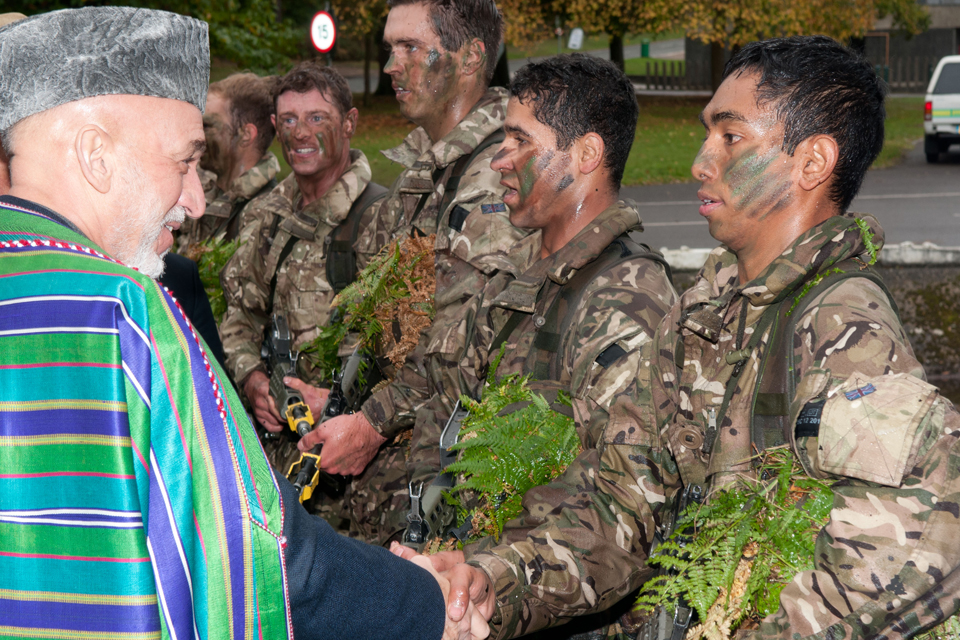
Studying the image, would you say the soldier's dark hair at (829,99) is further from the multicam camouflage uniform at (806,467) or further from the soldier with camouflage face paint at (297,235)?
the soldier with camouflage face paint at (297,235)

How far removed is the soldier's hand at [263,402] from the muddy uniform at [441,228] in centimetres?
66

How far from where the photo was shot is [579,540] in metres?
2.61

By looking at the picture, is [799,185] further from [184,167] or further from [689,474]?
[184,167]

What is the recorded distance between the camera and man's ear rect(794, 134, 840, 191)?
253 cm

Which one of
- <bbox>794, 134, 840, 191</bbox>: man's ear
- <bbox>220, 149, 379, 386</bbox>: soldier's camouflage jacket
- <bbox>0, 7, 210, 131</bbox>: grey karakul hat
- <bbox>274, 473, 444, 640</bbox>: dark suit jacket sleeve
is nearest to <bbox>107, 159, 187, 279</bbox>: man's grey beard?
<bbox>0, 7, 210, 131</bbox>: grey karakul hat

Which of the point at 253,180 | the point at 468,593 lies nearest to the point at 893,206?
the point at 253,180

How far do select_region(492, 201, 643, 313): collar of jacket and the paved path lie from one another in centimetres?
922

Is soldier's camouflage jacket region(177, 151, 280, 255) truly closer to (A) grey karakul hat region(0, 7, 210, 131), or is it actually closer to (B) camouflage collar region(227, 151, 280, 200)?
(B) camouflage collar region(227, 151, 280, 200)

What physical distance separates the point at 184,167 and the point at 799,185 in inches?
67.1

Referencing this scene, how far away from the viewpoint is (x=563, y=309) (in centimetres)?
304

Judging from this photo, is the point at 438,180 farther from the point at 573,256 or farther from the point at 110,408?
the point at 110,408

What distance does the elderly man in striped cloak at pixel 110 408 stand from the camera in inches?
66.8

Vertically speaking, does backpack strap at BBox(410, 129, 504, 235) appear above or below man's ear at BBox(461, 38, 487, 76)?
below

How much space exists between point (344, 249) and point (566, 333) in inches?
97.5
